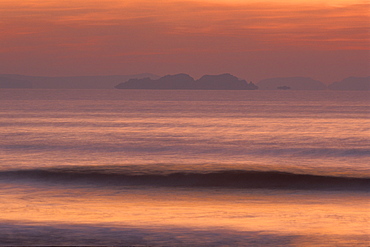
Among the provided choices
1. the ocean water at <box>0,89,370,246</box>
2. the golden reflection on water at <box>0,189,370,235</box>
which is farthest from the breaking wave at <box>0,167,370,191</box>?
the golden reflection on water at <box>0,189,370,235</box>

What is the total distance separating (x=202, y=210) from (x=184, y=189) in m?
6.52

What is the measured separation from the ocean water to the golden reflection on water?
3cm

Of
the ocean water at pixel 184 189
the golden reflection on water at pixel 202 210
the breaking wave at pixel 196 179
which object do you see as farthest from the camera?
the breaking wave at pixel 196 179

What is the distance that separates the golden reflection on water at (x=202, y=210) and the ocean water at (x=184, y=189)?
1.3 inches

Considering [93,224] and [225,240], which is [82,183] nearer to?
[93,224]

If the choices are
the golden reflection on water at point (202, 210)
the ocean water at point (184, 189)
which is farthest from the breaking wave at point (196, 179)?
the golden reflection on water at point (202, 210)

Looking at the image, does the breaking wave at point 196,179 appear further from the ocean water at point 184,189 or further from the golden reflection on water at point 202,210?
the golden reflection on water at point 202,210

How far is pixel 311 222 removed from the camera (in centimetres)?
1533

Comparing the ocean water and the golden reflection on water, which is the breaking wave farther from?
the golden reflection on water

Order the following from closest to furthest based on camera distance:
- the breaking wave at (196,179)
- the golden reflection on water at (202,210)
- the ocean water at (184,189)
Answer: the ocean water at (184,189), the golden reflection on water at (202,210), the breaking wave at (196,179)

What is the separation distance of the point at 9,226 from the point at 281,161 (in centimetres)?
2410

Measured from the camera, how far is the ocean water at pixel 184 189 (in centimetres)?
1392

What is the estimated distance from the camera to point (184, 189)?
78.9ft

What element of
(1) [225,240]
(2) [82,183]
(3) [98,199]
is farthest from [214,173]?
(1) [225,240]
